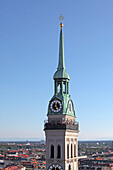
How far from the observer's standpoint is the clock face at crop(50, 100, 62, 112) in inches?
1913

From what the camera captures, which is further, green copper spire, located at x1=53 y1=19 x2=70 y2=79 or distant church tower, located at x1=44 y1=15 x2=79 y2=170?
green copper spire, located at x1=53 y1=19 x2=70 y2=79

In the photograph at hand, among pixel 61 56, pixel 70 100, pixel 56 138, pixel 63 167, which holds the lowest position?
pixel 63 167

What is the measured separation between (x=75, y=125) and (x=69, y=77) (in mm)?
6592

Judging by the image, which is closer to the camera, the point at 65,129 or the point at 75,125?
the point at 65,129

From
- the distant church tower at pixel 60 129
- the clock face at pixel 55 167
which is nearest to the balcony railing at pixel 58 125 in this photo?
the distant church tower at pixel 60 129

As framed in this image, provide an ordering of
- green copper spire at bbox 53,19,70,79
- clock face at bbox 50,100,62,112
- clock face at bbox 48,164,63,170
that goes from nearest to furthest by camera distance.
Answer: clock face at bbox 48,164,63,170 → clock face at bbox 50,100,62,112 → green copper spire at bbox 53,19,70,79

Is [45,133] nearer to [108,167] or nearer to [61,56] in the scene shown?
[61,56]

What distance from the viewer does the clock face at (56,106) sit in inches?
1913

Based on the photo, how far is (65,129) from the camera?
4753cm

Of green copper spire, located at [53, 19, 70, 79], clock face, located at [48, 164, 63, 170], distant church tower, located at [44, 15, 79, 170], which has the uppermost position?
green copper spire, located at [53, 19, 70, 79]

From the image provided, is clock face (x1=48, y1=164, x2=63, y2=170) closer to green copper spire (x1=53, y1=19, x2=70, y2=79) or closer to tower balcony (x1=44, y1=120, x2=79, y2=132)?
tower balcony (x1=44, y1=120, x2=79, y2=132)

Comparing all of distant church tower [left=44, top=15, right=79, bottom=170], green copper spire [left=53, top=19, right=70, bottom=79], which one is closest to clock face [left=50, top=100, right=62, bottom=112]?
distant church tower [left=44, top=15, right=79, bottom=170]

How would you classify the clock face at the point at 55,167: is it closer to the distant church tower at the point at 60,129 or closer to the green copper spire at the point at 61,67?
the distant church tower at the point at 60,129

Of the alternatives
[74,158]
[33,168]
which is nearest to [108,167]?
[33,168]
